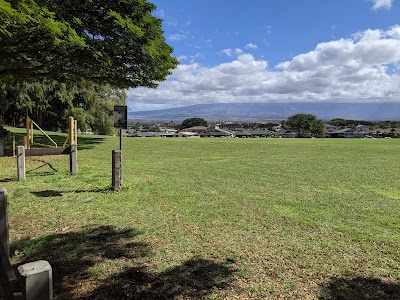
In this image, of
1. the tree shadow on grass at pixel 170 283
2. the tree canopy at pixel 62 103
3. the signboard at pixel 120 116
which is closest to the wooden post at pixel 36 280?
the tree shadow on grass at pixel 170 283

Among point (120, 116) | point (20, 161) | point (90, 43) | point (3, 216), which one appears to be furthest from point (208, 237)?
point (90, 43)

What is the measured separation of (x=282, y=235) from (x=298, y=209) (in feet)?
6.15

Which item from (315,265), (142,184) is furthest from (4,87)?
(315,265)

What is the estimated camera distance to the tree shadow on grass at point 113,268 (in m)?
3.64

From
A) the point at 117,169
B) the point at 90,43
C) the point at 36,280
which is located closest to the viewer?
the point at 36,280

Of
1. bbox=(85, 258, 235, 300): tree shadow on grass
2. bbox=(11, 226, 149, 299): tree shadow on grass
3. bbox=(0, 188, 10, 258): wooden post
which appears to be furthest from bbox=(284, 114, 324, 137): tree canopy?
bbox=(0, 188, 10, 258): wooden post

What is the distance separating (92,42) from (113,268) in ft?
39.7

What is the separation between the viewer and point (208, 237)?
17.4 ft

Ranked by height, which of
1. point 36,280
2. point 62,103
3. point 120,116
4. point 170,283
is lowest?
point 170,283

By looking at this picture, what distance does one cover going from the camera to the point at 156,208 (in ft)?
22.8

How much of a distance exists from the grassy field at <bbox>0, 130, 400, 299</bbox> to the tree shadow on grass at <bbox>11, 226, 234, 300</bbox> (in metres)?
0.01

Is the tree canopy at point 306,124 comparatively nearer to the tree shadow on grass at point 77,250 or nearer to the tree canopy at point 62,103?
the tree canopy at point 62,103

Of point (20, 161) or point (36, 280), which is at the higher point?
point (36, 280)

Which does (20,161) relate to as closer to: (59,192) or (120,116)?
(59,192)
